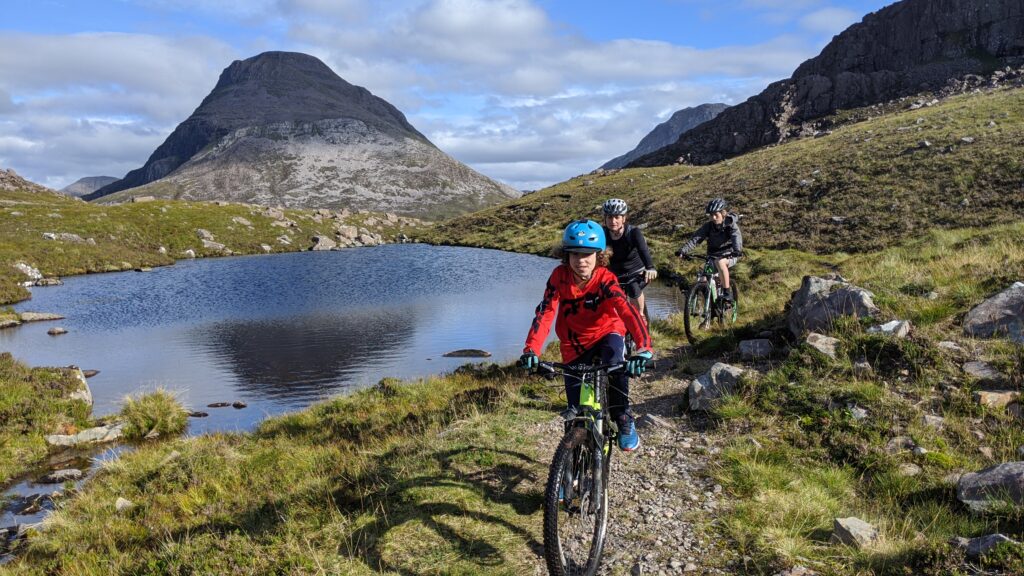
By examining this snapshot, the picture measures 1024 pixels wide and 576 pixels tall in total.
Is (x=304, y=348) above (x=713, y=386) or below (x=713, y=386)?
below

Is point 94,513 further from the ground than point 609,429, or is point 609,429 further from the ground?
point 609,429

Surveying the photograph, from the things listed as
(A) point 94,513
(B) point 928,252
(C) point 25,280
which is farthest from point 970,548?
(C) point 25,280

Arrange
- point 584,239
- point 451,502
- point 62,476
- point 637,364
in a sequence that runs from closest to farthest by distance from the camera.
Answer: point 637,364, point 584,239, point 451,502, point 62,476

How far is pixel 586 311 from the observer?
621 cm

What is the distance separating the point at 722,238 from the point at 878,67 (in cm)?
13895

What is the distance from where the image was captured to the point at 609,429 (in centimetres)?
623

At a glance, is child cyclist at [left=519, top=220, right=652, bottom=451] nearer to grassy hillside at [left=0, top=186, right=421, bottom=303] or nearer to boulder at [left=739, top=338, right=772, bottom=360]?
boulder at [left=739, top=338, right=772, bottom=360]

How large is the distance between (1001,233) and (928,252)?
2.18m

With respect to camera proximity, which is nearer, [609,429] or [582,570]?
[582,570]

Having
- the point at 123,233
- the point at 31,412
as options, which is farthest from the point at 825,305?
the point at 123,233

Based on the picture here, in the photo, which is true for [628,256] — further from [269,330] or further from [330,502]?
[269,330]

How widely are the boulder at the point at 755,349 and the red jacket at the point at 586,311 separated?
692cm

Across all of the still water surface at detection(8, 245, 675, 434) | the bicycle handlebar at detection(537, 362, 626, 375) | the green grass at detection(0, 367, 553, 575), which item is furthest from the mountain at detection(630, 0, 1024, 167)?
the bicycle handlebar at detection(537, 362, 626, 375)

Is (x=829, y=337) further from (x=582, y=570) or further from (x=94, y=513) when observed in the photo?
(x=94, y=513)
